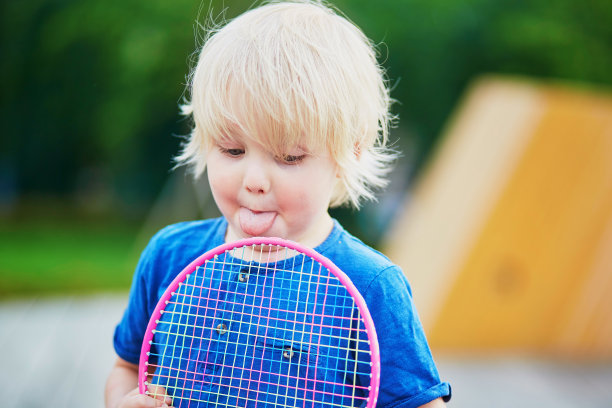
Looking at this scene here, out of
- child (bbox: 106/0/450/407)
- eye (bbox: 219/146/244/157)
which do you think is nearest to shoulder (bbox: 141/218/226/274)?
child (bbox: 106/0/450/407)

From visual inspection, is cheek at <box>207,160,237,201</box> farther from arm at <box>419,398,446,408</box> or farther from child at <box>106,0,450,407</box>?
arm at <box>419,398,446,408</box>

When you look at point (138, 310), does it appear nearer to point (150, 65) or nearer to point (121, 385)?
point (121, 385)

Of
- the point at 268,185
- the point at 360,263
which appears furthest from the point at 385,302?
the point at 268,185

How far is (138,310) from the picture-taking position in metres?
1.64

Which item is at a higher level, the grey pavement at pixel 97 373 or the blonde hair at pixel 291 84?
the blonde hair at pixel 291 84

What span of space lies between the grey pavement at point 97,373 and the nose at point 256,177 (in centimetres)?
323

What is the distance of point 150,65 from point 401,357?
9927 millimetres

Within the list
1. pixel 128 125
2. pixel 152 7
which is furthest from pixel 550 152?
pixel 128 125

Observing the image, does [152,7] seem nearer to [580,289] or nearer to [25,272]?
[25,272]

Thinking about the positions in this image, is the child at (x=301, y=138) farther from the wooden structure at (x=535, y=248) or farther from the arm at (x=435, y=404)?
the wooden structure at (x=535, y=248)

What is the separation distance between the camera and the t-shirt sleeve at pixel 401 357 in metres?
1.39

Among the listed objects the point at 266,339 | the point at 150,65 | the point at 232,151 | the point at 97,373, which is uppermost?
the point at 232,151

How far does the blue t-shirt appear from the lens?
4.56 feet

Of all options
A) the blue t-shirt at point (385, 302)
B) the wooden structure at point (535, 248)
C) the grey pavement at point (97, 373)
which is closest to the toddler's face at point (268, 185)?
the blue t-shirt at point (385, 302)
